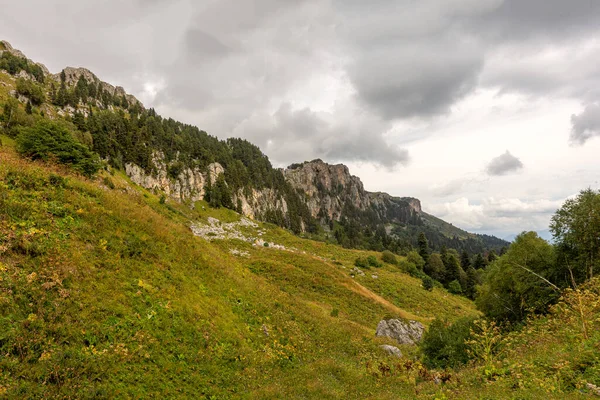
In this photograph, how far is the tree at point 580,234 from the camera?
20359 millimetres

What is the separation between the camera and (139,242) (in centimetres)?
1395

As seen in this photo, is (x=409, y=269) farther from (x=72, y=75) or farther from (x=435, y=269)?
(x=72, y=75)

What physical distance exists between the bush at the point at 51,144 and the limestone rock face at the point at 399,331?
1542 inches

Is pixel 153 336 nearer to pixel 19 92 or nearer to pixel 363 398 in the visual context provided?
pixel 363 398

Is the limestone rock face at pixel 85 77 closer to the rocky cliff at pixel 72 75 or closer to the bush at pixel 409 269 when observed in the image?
the rocky cliff at pixel 72 75

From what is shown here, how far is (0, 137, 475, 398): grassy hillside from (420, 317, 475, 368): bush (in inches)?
159

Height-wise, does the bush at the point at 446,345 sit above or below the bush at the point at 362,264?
below

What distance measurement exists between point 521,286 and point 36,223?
32650 mm

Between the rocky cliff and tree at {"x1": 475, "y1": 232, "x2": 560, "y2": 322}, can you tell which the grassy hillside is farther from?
the rocky cliff

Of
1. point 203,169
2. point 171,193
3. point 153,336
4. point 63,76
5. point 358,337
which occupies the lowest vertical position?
point 358,337

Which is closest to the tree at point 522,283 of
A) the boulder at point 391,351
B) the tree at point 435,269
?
the boulder at point 391,351

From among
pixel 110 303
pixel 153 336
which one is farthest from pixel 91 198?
pixel 153 336

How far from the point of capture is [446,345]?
1952cm

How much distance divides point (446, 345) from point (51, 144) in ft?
156
